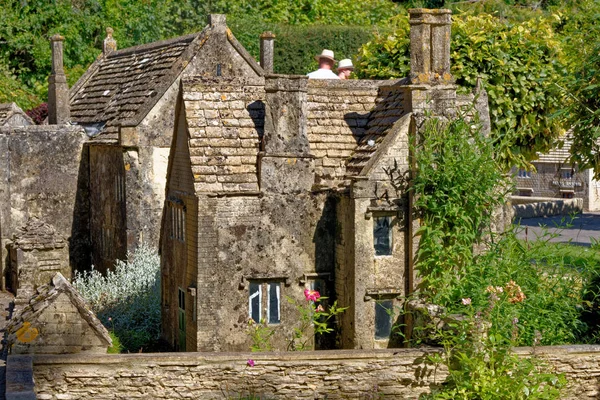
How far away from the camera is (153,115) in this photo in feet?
75.9

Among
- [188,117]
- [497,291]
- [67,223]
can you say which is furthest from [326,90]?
[67,223]

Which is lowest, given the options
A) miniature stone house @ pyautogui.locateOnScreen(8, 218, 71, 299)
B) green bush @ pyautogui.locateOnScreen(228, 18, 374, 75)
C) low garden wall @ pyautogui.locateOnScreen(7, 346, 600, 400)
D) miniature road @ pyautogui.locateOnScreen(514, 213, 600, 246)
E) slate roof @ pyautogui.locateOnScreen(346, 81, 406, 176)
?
low garden wall @ pyautogui.locateOnScreen(7, 346, 600, 400)

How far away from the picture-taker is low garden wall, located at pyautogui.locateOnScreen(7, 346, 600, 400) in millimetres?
14500

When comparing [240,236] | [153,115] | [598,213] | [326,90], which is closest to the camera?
[240,236]

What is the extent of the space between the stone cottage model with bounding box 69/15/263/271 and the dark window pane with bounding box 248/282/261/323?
21.7 ft

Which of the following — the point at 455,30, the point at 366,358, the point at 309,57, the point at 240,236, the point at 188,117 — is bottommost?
the point at 366,358

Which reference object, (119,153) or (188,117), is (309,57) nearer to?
(119,153)

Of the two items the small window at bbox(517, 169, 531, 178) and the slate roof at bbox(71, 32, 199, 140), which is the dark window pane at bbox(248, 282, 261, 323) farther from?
the small window at bbox(517, 169, 531, 178)

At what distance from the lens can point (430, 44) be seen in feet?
58.6

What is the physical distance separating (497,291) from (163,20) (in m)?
28.0

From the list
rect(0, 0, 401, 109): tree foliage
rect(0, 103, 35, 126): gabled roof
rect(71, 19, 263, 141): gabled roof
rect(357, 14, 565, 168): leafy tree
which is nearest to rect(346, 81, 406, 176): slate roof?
rect(357, 14, 565, 168): leafy tree

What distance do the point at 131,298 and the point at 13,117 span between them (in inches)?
334

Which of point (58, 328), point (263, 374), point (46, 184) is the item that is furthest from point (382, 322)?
point (46, 184)

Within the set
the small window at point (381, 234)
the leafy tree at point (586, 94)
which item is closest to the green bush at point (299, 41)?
the leafy tree at point (586, 94)
